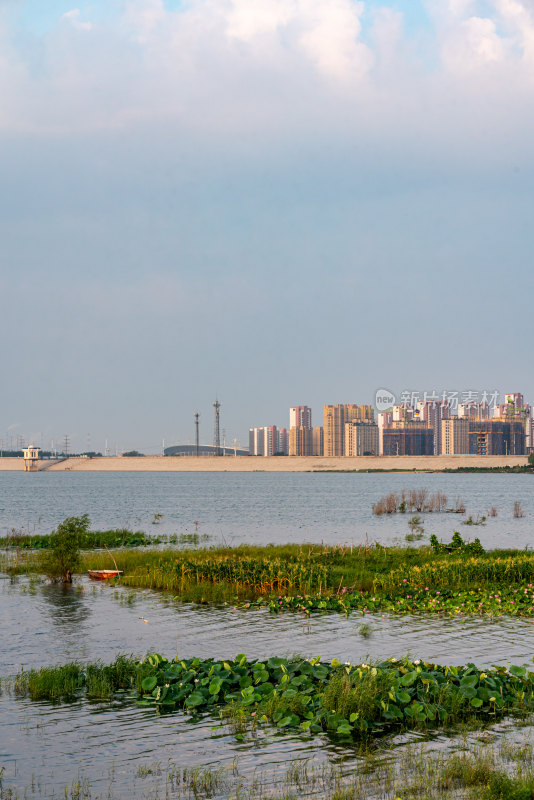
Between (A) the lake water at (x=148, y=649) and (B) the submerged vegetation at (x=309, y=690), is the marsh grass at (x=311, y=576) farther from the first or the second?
(B) the submerged vegetation at (x=309, y=690)

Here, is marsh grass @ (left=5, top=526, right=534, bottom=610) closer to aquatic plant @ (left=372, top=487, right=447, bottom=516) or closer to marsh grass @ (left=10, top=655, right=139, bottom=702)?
marsh grass @ (left=10, top=655, right=139, bottom=702)

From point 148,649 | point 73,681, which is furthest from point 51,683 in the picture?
point 148,649

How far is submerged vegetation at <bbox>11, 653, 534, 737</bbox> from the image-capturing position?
9805 millimetres

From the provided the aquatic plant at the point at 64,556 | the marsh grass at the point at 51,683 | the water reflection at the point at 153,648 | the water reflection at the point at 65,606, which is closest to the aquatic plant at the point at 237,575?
the water reflection at the point at 153,648

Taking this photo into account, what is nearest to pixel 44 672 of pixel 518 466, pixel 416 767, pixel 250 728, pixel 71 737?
pixel 71 737

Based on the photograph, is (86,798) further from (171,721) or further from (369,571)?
(369,571)

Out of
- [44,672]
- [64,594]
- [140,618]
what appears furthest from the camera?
[64,594]

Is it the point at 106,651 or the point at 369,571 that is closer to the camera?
the point at 106,651

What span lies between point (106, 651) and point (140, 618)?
3259 millimetres

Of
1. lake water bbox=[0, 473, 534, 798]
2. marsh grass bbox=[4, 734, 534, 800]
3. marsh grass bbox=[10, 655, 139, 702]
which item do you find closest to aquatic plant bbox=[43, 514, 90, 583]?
lake water bbox=[0, 473, 534, 798]

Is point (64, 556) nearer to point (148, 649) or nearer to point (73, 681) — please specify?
point (148, 649)

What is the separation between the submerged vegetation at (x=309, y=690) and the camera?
980cm

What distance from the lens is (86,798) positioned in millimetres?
7859

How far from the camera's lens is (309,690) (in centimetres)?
1048
